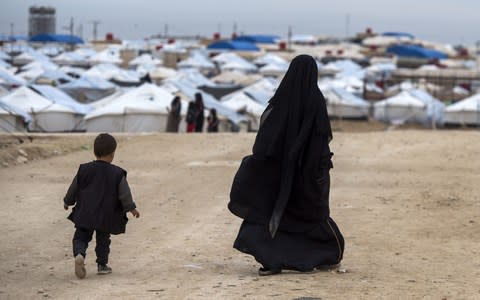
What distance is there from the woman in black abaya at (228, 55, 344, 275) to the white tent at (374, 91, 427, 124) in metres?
36.1

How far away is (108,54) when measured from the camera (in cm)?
6519

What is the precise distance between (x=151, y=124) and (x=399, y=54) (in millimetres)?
48861

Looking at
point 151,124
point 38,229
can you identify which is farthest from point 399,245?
point 151,124

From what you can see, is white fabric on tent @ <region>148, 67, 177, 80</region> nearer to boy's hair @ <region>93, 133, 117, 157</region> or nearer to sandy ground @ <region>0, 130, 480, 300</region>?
sandy ground @ <region>0, 130, 480, 300</region>

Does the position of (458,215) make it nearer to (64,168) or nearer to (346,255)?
(346,255)

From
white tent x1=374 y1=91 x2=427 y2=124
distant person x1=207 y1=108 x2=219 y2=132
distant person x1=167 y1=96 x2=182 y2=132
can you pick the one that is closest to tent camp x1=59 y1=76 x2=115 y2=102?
distant person x1=207 y1=108 x2=219 y2=132

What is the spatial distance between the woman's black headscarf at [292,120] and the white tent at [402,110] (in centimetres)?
3621

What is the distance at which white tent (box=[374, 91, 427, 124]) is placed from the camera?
43.2m

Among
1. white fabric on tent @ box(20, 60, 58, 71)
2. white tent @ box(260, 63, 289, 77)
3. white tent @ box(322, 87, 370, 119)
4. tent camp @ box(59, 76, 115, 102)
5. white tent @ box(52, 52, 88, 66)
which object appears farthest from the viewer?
white tent @ box(52, 52, 88, 66)

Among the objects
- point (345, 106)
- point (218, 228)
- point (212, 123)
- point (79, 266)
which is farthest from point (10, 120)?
point (345, 106)

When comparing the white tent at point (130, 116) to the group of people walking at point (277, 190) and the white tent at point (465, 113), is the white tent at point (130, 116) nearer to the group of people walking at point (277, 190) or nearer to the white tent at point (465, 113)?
the white tent at point (465, 113)

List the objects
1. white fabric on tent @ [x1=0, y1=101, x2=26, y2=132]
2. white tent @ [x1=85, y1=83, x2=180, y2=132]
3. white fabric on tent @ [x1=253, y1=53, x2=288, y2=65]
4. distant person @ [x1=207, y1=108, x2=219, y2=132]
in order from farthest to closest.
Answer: white fabric on tent @ [x1=253, y1=53, x2=288, y2=65], white tent @ [x1=85, y1=83, x2=180, y2=132], distant person @ [x1=207, y1=108, x2=219, y2=132], white fabric on tent @ [x1=0, y1=101, x2=26, y2=132]

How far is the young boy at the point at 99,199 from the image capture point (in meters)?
6.78

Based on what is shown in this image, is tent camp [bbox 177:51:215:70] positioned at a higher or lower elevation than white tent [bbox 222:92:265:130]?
lower
